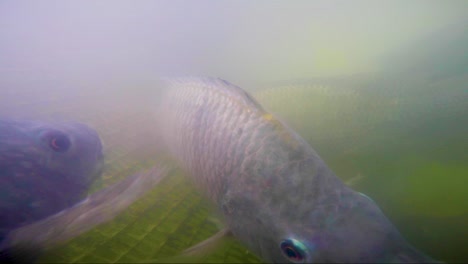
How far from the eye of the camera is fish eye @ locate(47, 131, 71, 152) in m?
2.49

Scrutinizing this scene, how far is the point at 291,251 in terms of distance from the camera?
1.57 m

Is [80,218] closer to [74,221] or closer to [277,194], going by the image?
[74,221]

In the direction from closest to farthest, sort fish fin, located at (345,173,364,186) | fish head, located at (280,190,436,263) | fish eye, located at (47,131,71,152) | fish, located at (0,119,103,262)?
fish head, located at (280,190,436,263) < fish, located at (0,119,103,262) < fish eye, located at (47,131,71,152) < fish fin, located at (345,173,364,186)

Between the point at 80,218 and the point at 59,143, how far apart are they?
3.52ft

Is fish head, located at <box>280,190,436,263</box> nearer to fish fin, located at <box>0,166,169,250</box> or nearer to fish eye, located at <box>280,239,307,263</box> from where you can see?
fish eye, located at <box>280,239,307,263</box>

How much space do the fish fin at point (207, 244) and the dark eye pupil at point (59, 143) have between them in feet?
5.86

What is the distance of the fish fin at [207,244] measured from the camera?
1.56 metres

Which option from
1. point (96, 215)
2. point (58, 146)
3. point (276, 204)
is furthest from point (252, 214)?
point (58, 146)

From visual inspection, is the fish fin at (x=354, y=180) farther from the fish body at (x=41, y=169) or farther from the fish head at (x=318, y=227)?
the fish body at (x=41, y=169)

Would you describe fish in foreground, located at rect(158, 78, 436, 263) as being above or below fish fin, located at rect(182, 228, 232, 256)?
above

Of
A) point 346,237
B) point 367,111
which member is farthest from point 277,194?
point 367,111

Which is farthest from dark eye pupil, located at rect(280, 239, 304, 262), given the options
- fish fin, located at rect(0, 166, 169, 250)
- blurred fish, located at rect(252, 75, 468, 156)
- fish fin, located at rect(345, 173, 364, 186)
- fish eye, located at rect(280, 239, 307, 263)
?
blurred fish, located at rect(252, 75, 468, 156)

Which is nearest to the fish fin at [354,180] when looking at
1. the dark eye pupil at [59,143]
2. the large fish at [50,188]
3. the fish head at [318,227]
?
the fish head at [318,227]

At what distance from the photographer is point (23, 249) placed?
170 cm
